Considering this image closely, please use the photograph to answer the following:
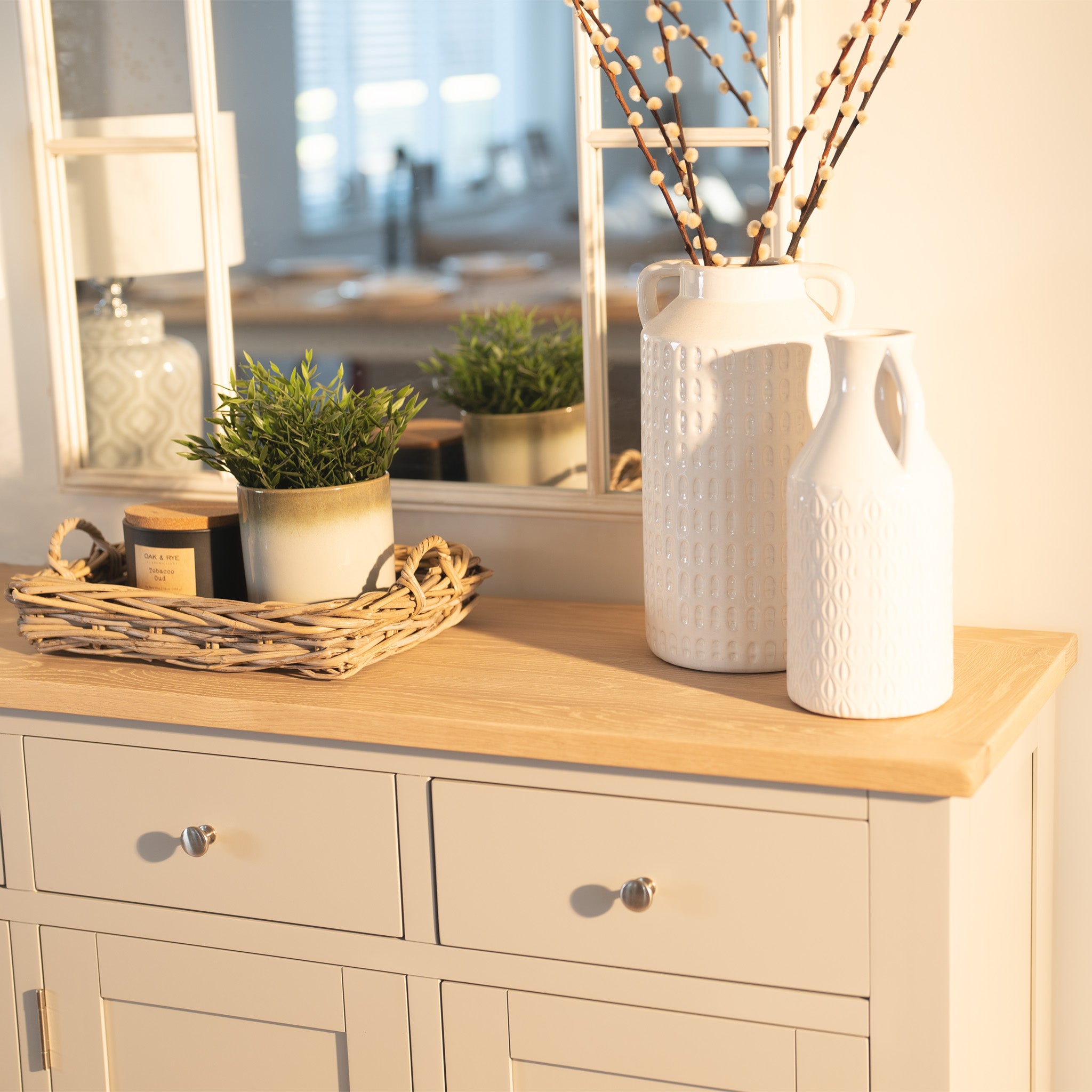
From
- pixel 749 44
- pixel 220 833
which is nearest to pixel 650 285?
pixel 749 44

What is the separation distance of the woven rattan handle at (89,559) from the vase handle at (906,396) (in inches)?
33.8

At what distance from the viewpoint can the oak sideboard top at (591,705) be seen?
1.08m

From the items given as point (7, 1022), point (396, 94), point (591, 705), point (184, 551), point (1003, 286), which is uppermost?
point (396, 94)

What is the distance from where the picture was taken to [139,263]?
175 cm

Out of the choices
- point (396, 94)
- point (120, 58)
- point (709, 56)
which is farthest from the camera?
point (120, 58)

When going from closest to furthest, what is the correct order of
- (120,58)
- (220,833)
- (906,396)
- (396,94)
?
(906,396) → (220,833) → (396,94) → (120,58)

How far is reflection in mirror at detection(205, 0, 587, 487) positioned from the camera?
152cm

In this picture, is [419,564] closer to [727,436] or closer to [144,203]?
[727,436]

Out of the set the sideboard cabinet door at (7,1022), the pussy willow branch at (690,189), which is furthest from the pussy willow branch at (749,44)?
the sideboard cabinet door at (7,1022)

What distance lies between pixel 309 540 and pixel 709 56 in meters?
0.66

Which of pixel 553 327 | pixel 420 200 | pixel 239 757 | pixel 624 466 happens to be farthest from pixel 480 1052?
pixel 420 200

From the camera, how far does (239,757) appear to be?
128 centimetres

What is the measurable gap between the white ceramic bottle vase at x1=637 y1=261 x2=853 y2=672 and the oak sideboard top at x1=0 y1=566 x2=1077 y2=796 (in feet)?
0.19

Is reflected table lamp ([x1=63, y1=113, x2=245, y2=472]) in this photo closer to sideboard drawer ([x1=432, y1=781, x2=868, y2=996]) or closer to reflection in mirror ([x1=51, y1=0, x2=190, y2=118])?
reflection in mirror ([x1=51, y1=0, x2=190, y2=118])
